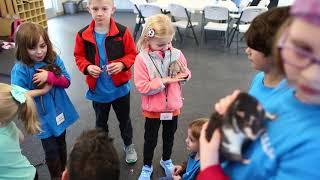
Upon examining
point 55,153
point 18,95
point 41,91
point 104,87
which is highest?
point 18,95

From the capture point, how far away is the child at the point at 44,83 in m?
1.76

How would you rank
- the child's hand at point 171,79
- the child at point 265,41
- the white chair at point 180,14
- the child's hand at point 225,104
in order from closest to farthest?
the child's hand at point 225,104 → the child at point 265,41 → the child's hand at point 171,79 → the white chair at point 180,14

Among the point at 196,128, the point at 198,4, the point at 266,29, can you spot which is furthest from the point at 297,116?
the point at 198,4

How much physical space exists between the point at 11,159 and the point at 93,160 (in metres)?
0.60

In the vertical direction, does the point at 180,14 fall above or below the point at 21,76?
below

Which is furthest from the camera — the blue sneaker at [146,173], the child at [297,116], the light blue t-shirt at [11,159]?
the blue sneaker at [146,173]

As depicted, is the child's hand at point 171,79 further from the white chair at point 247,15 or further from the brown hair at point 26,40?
the white chair at point 247,15

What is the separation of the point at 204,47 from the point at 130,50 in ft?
11.8

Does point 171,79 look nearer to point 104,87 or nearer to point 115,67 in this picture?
point 115,67

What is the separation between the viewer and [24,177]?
1448mm

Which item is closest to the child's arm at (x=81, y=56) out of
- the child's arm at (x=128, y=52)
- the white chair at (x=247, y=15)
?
the child's arm at (x=128, y=52)

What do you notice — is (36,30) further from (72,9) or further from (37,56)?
(72,9)

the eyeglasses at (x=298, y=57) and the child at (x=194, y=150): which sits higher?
the eyeglasses at (x=298, y=57)

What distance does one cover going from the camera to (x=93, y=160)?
3.26ft
